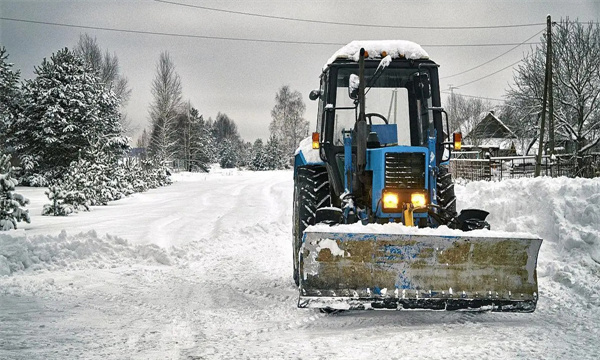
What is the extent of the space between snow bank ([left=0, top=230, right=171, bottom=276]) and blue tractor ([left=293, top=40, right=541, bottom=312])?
9.03 ft

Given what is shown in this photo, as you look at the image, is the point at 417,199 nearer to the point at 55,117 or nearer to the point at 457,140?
the point at 457,140

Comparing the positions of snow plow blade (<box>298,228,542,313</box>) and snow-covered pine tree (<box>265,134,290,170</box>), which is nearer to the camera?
snow plow blade (<box>298,228,542,313</box>)

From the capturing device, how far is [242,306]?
478 centimetres

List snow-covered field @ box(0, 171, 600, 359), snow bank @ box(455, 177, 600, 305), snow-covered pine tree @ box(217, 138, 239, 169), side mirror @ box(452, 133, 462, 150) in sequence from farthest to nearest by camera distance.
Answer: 1. snow-covered pine tree @ box(217, 138, 239, 169)
2. snow bank @ box(455, 177, 600, 305)
3. side mirror @ box(452, 133, 462, 150)
4. snow-covered field @ box(0, 171, 600, 359)

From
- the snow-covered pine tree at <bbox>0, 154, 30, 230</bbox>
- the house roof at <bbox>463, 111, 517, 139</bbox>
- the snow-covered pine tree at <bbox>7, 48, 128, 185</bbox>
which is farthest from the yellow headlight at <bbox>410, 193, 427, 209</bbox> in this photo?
the house roof at <bbox>463, 111, 517, 139</bbox>

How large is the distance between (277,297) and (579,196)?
5223 millimetres

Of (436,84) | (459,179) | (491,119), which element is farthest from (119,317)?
(491,119)

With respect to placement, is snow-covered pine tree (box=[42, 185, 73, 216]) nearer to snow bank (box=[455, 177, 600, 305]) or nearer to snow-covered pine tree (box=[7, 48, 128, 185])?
snow bank (box=[455, 177, 600, 305])

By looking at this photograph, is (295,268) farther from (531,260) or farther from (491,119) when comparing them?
(491,119)

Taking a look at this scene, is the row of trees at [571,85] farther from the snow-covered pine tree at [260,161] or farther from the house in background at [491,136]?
the snow-covered pine tree at [260,161]

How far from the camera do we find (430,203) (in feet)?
16.2

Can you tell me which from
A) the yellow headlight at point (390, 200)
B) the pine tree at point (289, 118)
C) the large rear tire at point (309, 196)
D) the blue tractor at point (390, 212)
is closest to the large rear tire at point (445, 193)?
the blue tractor at point (390, 212)

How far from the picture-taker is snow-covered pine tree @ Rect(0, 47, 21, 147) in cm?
2784

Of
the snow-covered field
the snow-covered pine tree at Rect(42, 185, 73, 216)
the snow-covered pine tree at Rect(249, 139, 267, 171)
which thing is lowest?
the snow-covered field
